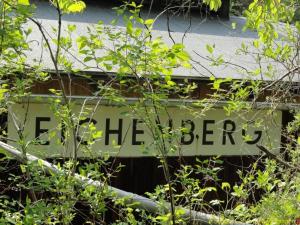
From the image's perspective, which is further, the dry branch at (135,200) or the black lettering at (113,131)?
the black lettering at (113,131)

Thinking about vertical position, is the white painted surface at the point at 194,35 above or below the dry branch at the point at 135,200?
above

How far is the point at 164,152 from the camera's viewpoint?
2.40 m

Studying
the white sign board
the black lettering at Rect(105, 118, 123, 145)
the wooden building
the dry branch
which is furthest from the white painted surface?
the dry branch

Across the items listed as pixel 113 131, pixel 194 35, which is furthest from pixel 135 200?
pixel 194 35

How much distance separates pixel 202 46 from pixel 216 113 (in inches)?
43.9

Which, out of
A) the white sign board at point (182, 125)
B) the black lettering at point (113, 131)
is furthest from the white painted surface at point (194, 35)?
the black lettering at point (113, 131)

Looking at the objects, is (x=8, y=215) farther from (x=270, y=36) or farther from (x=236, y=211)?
(x=270, y=36)

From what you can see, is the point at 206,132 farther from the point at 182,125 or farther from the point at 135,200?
the point at 135,200

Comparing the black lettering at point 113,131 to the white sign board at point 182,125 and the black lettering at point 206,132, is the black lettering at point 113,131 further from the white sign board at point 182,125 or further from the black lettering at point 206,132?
the black lettering at point 206,132

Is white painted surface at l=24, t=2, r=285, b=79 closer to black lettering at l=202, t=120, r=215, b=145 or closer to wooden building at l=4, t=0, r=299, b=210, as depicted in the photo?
wooden building at l=4, t=0, r=299, b=210

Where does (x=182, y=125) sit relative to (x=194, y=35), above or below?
below

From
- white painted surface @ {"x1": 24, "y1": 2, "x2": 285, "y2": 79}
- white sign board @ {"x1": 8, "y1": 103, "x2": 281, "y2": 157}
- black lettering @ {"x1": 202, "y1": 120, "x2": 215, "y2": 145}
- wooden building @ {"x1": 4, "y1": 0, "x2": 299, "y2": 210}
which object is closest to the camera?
wooden building @ {"x1": 4, "y1": 0, "x2": 299, "y2": 210}

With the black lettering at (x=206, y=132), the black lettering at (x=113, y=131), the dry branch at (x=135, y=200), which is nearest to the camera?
the dry branch at (x=135, y=200)

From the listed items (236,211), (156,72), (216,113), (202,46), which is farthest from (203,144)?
(156,72)
